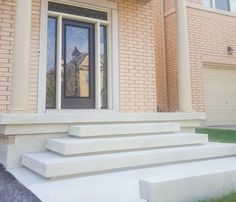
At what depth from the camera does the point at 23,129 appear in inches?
133

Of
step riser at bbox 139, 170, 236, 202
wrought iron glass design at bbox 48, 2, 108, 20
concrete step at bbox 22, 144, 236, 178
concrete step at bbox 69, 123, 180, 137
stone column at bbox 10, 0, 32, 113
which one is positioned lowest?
step riser at bbox 139, 170, 236, 202

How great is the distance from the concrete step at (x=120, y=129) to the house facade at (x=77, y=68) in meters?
0.25

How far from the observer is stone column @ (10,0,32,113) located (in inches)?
136

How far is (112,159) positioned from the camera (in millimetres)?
3062

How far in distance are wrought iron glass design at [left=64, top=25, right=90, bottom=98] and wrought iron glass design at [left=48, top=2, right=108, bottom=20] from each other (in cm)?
27

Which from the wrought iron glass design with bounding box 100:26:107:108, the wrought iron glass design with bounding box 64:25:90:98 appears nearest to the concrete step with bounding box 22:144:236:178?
the wrought iron glass design with bounding box 64:25:90:98

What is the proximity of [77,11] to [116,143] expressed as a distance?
3051mm

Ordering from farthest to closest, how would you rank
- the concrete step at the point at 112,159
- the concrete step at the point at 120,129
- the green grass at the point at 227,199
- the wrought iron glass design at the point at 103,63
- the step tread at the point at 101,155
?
the wrought iron glass design at the point at 103,63, the concrete step at the point at 120,129, the step tread at the point at 101,155, the concrete step at the point at 112,159, the green grass at the point at 227,199

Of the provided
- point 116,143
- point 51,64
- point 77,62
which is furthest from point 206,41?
point 116,143

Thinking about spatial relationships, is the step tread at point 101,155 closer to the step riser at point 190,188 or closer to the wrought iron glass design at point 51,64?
the step riser at point 190,188

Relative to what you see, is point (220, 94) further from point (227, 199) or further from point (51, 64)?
point (227, 199)

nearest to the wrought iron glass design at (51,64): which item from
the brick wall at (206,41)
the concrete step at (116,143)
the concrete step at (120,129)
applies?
the concrete step at (120,129)

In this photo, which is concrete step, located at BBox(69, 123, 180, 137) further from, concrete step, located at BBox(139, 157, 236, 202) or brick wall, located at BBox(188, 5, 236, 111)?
brick wall, located at BBox(188, 5, 236, 111)

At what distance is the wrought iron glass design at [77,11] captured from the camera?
5064 millimetres
